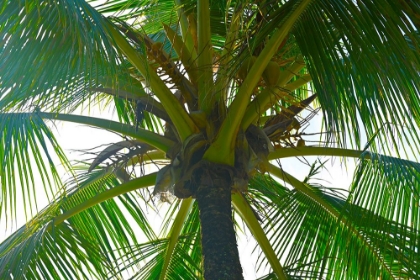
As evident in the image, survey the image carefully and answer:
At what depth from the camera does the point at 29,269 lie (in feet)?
14.6

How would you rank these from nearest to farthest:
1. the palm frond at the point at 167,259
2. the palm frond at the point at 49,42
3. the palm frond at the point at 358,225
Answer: the palm frond at the point at 49,42 < the palm frond at the point at 358,225 < the palm frond at the point at 167,259

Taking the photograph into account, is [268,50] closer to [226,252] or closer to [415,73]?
[415,73]

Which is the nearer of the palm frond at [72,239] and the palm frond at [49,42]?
the palm frond at [49,42]

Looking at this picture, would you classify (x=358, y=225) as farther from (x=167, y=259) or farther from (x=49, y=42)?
(x=49, y=42)

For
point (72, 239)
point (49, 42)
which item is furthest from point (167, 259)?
point (49, 42)

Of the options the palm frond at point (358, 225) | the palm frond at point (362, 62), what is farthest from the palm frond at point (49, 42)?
the palm frond at point (358, 225)

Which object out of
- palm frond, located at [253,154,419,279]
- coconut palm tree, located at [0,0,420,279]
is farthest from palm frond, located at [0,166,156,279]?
palm frond, located at [253,154,419,279]

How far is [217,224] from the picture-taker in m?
4.15

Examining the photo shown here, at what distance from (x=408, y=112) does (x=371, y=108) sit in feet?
0.61

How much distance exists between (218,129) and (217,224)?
574 millimetres

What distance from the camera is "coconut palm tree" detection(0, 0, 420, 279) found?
3471 mm

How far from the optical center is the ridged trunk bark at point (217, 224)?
Result: 3.95 metres

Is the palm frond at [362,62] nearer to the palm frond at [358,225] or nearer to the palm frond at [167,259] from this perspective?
the palm frond at [358,225]

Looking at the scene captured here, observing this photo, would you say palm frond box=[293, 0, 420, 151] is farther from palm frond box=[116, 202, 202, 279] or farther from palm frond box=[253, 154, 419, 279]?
palm frond box=[116, 202, 202, 279]
